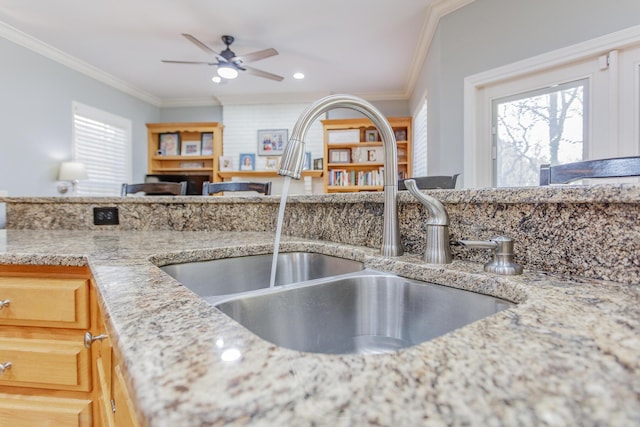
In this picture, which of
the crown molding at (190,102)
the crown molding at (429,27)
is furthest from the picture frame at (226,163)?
the crown molding at (429,27)

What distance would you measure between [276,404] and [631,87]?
2.79 m

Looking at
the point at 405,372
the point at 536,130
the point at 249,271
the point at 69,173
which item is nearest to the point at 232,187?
the point at 249,271

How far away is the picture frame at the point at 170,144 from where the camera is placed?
5.59 metres

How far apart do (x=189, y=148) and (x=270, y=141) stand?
1408mm

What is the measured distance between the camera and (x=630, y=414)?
24cm

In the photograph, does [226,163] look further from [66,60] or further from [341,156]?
[66,60]

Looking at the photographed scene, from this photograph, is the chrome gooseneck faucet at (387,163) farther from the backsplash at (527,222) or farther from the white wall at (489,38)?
the white wall at (489,38)

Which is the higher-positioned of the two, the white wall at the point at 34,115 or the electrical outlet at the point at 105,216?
the white wall at the point at 34,115

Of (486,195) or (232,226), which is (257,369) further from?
(232,226)

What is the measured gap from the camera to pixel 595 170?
132 centimetres

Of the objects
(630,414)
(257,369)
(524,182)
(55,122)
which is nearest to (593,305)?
(630,414)

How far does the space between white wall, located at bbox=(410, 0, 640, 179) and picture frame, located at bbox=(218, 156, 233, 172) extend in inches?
130

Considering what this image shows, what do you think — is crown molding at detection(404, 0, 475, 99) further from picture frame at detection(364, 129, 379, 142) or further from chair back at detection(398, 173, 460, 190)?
chair back at detection(398, 173, 460, 190)

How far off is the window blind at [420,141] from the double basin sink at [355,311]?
3.45 metres
